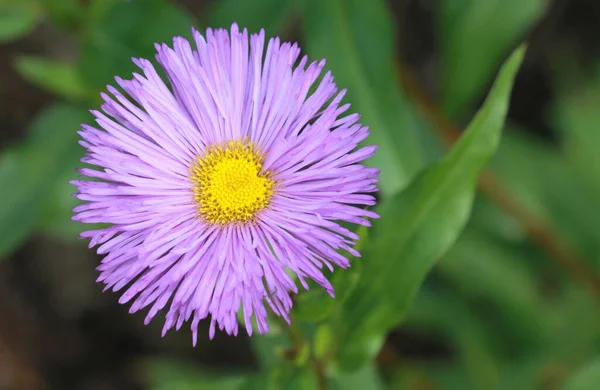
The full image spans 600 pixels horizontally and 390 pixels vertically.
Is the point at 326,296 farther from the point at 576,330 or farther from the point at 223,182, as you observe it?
the point at 576,330

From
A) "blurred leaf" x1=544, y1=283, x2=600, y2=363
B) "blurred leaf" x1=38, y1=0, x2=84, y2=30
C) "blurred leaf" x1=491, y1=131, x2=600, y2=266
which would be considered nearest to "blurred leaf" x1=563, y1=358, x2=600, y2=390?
"blurred leaf" x1=544, y1=283, x2=600, y2=363

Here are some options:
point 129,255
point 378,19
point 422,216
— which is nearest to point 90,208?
point 129,255

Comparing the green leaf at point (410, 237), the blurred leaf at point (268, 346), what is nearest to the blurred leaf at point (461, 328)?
the blurred leaf at point (268, 346)

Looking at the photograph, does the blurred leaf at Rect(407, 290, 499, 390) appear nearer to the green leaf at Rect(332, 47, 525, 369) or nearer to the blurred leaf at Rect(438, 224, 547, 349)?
the blurred leaf at Rect(438, 224, 547, 349)

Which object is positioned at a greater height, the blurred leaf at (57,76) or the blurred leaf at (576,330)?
the blurred leaf at (57,76)

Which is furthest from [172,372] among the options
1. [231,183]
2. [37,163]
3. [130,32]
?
[231,183]

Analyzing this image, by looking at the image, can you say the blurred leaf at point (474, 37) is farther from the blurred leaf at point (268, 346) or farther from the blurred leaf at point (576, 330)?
the blurred leaf at point (268, 346)

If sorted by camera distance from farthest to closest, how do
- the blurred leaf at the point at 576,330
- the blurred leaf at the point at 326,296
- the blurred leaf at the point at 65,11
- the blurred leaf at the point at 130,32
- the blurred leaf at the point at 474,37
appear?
the blurred leaf at the point at 576,330 → the blurred leaf at the point at 474,37 → the blurred leaf at the point at 65,11 → the blurred leaf at the point at 130,32 → the blurred leaf at the point at 326,296
